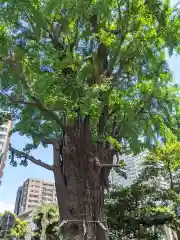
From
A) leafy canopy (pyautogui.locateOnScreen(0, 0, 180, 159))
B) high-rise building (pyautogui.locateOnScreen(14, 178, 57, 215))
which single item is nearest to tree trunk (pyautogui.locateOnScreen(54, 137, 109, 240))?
leafy canopy (pyautogui.locateOnScreen(0, 0, 180, 159))

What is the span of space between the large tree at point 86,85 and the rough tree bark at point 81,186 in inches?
0.7

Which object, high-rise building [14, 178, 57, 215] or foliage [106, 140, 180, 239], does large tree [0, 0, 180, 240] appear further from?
high-rise building [14, 178, 57, 215]

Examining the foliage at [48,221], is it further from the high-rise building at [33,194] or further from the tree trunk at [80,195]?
the high-rise building at [33,194]

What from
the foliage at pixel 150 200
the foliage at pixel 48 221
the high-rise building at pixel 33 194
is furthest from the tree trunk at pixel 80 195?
the high-rise building at pixel 33 194

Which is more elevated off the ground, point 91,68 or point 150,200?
point 91,68

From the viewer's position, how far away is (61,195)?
178 inches

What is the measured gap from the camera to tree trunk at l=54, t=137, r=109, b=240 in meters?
4.12

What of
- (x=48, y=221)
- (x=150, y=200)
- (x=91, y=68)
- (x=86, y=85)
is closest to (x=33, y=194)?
(x=48, y=221)

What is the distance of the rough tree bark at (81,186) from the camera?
4.14 metres

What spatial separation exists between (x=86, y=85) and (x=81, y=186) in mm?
2028

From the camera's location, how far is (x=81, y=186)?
14.4 ft

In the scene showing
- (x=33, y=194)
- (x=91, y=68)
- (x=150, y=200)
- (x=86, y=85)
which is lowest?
(x=150, y=200)

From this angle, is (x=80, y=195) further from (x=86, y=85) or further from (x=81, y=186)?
(x=86, y=85)

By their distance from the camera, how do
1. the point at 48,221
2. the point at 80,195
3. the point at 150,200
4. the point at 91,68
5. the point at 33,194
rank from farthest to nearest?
the point at 33,194, the point at 48,221, the point at 150,200, the point at 91,68, the point at 80,195
